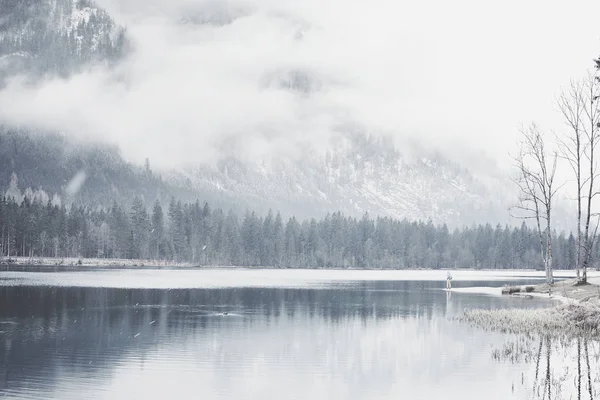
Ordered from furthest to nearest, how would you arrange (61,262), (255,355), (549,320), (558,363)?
1. (61,262)
2. (549,320)
3. (255,355)
4. (558,363)

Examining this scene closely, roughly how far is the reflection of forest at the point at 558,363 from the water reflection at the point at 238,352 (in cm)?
126

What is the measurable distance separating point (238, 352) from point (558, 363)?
14.8 meters

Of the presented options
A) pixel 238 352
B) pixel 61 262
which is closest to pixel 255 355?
→ pixel 238 352

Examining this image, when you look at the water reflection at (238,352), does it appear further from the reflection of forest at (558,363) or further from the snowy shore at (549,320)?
the snowy shore at (549,320)

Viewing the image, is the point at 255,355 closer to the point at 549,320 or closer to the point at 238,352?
the point at 238,352

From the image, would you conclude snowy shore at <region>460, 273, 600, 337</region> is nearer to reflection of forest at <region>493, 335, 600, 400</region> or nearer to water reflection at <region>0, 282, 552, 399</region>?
→ reflection of forest at <region>493, 335, 600, 400</region>

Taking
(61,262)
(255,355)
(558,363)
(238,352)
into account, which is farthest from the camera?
(61,262)

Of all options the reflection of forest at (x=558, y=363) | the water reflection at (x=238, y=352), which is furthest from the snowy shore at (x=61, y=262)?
the reflection of forest at (x=558, y=363)

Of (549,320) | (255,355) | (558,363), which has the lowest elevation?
(255,355)

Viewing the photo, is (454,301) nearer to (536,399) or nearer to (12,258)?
(536,399)

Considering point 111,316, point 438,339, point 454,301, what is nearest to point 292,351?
point 438,339

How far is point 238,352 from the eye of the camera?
34.5 metres

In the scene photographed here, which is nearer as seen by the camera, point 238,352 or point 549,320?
point 238,352

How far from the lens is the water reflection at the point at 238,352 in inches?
1027
